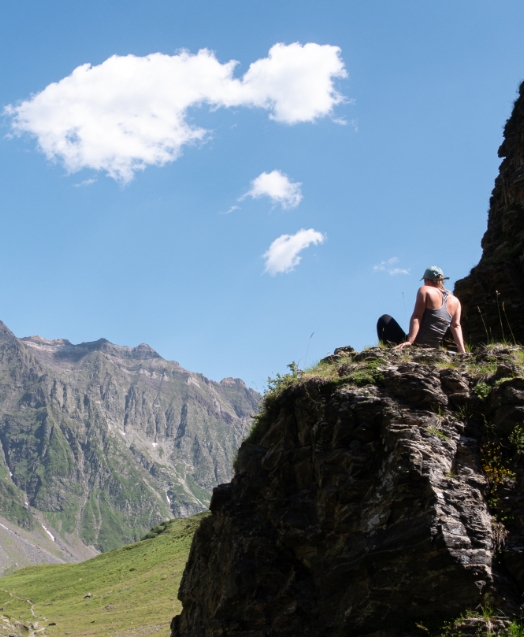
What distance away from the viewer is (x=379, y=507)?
11.7m

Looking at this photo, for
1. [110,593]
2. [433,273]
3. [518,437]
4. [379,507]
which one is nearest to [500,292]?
[433,273]

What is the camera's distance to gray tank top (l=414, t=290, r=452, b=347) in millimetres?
15148

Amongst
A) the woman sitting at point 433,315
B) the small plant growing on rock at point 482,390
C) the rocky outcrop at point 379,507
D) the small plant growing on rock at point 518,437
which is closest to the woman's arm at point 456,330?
the woman sitting at point 433,315

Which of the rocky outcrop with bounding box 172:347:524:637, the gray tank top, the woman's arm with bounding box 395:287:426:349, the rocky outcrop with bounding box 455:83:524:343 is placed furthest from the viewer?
the rocky outcrop with bounding box 455:83:524:343

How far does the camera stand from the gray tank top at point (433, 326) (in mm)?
15148

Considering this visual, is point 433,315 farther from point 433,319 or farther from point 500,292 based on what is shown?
point 500,292

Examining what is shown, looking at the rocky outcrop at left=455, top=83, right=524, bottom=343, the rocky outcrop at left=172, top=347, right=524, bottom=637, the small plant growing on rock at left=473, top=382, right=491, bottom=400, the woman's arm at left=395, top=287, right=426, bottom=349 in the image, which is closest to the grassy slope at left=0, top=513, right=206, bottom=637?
the rocky outcrop at left=455, top=83, right=524, bottom=343

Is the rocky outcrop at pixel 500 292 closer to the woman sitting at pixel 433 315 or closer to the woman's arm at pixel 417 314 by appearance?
the woman sitting at pixel 433 315

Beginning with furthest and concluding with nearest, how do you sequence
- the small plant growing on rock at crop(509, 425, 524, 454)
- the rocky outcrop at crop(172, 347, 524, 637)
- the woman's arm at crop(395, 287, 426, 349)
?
the woman's arm at crop(395, 287, 426, 349) → the small plant growing on rock at crop(509, 425, 524, 454) → the rocky outcrop at crop(172, 347, 524, 637)

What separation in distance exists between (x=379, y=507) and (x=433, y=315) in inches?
210

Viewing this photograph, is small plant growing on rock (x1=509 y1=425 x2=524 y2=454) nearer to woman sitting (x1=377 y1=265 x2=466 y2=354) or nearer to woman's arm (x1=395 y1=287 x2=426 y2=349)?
woman sitting (x1=377 y1=265 x2=466 y2=354)

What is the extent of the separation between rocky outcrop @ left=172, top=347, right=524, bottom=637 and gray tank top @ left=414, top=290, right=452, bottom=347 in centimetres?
76

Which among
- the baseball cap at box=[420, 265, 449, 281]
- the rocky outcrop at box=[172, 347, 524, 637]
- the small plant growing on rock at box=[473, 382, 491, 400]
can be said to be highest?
the baseball cap at box=[420, 265, 449, 281]

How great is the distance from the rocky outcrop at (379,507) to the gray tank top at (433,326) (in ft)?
2.49
